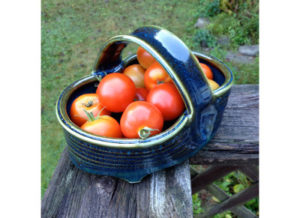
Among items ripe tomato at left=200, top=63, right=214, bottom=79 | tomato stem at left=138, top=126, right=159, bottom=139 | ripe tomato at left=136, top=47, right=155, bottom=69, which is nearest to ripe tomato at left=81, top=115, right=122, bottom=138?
tomato stem at left=138, top=126, right=159, bottom=139

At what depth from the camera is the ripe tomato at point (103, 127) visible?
0.94m

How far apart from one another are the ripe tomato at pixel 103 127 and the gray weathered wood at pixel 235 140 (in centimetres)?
38

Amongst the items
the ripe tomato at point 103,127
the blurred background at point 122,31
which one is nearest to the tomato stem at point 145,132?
the ripe tomato at point 103,127

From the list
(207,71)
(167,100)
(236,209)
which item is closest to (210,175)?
(236,209)

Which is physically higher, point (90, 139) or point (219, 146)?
point (90, 139)

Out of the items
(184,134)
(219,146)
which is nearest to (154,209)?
(184,134)

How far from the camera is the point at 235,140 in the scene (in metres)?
1.21

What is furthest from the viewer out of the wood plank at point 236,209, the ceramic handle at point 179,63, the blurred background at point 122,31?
the blurred background at point 122,31

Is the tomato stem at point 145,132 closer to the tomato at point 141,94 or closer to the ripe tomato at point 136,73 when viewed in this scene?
the tomato at point 141,94

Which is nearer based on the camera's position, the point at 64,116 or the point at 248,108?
the point at 64,116

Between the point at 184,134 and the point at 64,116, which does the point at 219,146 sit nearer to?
Answer: the point at 184,134

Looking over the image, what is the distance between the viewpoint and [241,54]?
3.16 metres

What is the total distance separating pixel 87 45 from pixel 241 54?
74.2 inches

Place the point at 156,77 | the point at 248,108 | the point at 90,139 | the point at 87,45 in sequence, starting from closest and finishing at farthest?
the point at 90,139, the point at 156,77, the point at 248,108, the point at 87,45
